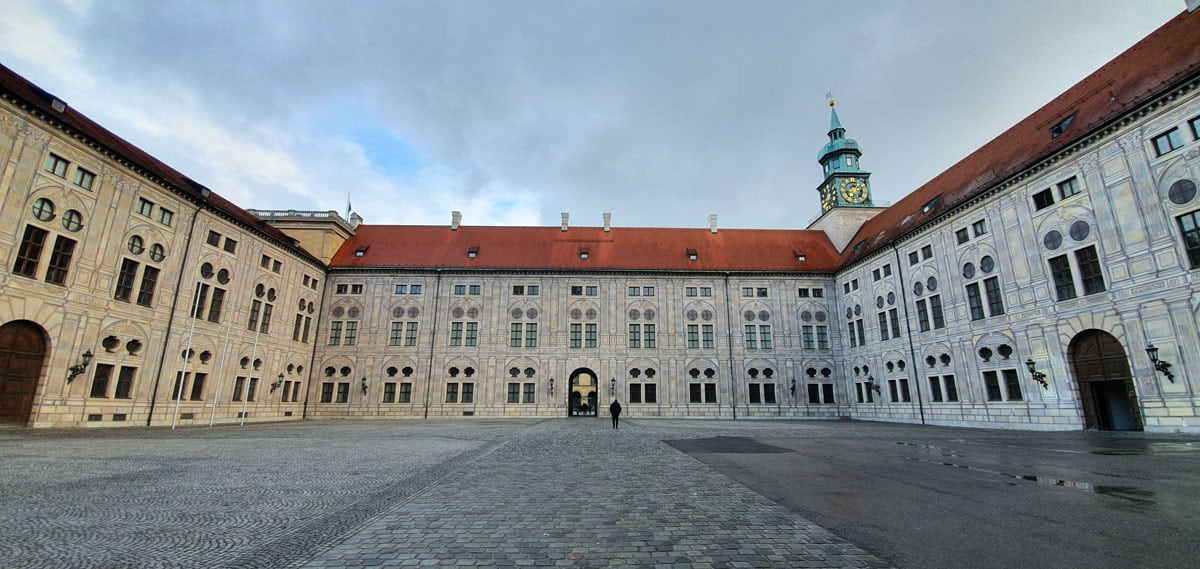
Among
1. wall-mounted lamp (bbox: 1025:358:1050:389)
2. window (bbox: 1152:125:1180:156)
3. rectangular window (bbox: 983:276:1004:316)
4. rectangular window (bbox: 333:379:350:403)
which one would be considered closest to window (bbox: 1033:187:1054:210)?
rectangular window (bbox: 983:276:1004:316)

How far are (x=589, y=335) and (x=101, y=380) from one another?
30003 millimetres

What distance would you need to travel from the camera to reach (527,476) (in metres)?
9.66

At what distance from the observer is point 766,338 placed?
42906 mm

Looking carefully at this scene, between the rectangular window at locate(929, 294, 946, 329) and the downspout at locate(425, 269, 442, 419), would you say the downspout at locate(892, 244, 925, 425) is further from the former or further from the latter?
the downspout at locate(425, 269, 442, 419)

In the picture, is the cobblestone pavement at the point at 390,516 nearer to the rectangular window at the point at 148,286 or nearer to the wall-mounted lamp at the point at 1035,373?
the rectangular window at the point at 148,286

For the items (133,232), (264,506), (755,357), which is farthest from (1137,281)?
(133,232)

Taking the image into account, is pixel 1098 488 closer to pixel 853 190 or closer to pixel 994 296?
pixel 994 296

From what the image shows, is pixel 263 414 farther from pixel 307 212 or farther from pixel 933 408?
pixel 933 408

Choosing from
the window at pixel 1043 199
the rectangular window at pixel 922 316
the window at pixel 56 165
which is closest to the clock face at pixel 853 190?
the rectangular window at pixel 922 316

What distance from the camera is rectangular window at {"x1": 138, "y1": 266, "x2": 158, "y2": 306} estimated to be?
1037 inches

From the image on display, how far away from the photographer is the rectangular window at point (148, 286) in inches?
1037

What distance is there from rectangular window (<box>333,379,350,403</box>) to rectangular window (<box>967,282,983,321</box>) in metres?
44.4

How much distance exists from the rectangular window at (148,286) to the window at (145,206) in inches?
116

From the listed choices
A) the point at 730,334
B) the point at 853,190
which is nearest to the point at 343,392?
the point at 730,334
